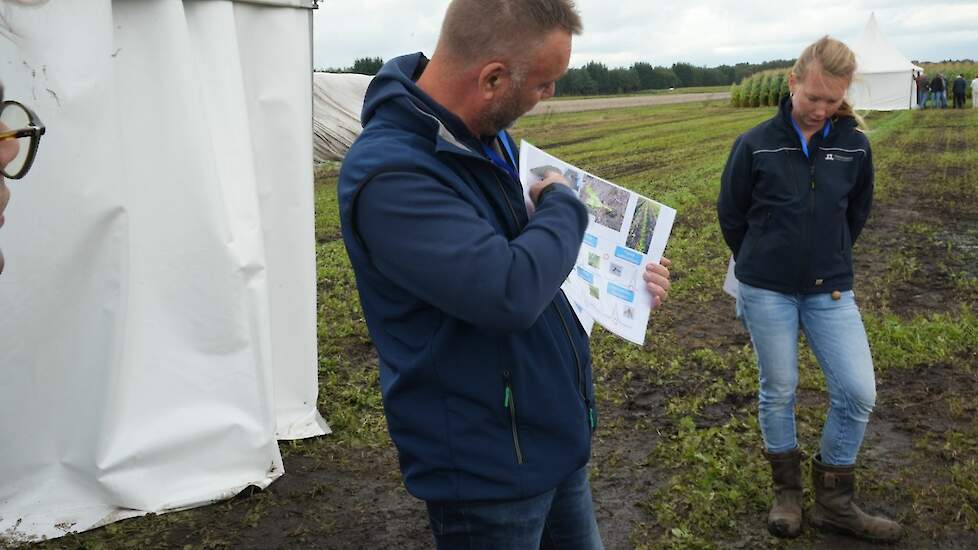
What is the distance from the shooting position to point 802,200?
3459mm

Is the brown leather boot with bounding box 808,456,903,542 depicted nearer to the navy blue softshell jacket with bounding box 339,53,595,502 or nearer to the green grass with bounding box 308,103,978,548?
the green grass with bounding box 308,103,978,548

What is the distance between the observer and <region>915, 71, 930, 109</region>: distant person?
122 ft

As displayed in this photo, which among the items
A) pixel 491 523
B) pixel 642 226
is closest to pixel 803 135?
pixel 642 226

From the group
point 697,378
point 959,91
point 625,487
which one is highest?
point 959,91

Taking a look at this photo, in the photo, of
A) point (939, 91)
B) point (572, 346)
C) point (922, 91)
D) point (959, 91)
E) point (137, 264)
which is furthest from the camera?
point (922, 91)

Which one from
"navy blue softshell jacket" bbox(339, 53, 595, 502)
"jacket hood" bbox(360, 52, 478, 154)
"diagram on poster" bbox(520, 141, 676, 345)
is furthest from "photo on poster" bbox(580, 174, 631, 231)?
"jacket hood" bbox(360, 52, 478, 154)

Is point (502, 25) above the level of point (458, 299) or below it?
above

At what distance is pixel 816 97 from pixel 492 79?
1.94 metres

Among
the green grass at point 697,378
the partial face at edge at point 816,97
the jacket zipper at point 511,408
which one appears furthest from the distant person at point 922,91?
the jacket zipper at point 511,408

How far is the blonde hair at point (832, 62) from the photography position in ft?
10.9

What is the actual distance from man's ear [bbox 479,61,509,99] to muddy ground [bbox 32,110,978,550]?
2504 mm

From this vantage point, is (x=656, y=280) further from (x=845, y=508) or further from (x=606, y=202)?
(x=845, y=508)

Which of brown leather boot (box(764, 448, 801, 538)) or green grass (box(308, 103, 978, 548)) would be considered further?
green grass (box(308, 103, 978, 548))

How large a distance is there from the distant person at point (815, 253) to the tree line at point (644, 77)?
160ft
